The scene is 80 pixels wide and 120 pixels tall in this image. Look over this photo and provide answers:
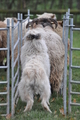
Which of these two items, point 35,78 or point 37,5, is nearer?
point 35,78

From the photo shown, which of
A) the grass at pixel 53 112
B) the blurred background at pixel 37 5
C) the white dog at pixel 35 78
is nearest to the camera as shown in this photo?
the white dog at pixel 35 78

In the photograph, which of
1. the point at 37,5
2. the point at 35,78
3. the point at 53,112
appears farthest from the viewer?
the point at 37,5

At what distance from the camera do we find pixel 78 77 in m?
7.68

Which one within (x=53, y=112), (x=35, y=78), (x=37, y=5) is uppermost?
(x=37, y=5)

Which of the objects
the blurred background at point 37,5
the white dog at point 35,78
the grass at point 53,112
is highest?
the blurred background at point 37,5

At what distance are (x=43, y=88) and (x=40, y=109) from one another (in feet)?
2.41

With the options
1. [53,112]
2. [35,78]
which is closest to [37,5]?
[53,112]

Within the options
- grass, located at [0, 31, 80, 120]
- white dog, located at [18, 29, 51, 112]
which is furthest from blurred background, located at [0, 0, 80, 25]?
white dog, located at [18, 29, 51, 112]

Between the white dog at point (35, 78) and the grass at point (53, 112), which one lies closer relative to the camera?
the white dog at point (35, 78)

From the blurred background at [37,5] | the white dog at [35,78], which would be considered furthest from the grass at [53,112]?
the blurred background at [37,5]

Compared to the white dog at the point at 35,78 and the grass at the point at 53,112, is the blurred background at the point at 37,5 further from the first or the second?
the white dog at the point at 35,78

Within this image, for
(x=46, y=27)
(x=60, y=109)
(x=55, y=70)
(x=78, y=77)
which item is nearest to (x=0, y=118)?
(x=60, y=109)

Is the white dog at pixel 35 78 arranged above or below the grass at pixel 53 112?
above

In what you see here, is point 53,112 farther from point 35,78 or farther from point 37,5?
point 37,5
